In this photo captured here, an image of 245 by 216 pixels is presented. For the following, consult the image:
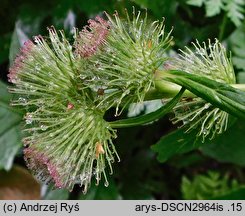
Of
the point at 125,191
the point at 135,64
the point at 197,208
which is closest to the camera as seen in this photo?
the point at 135,64

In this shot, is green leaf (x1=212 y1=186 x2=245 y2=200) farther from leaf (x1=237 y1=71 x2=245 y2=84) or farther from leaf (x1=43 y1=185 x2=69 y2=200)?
leaf (x1=43 y1=185 x2=69 y2=200)

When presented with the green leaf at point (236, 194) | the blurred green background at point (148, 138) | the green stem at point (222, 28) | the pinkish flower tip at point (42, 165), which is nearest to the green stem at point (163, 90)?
the pinkish flower tip at point (42, 165)

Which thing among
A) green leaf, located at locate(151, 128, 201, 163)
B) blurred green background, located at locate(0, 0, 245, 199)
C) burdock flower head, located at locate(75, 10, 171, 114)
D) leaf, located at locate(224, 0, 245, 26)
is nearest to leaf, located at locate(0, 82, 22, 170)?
blurred green background, located at locate(0, 0, 245, 199)

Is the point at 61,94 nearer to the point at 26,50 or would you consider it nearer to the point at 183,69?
the point at 26,50

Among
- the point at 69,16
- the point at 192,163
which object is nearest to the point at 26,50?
the point at 69,16

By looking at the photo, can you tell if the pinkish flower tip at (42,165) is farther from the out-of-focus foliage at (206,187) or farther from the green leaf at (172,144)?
the out-of-focus foliage at (206,187)

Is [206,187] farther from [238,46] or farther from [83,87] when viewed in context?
[83,87]
